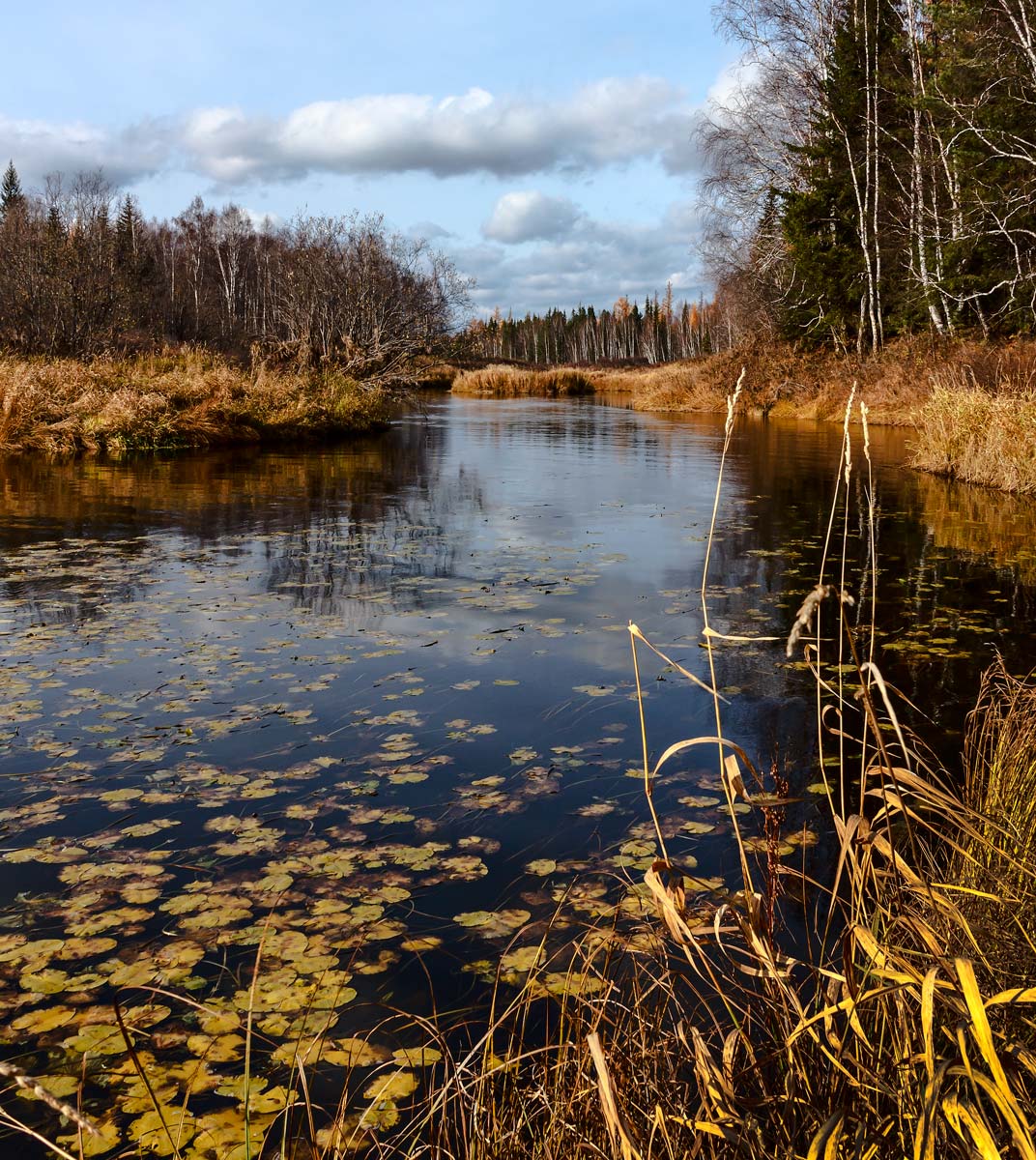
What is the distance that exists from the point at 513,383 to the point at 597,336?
7274 centimetres

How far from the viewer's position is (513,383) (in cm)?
5550

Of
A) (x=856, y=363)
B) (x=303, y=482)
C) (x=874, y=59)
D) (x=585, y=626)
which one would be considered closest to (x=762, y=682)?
(x=585, y=626)

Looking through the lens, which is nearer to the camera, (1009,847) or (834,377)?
(1009,847)

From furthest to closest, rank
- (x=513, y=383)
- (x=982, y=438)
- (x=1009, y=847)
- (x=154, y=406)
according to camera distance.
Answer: (x=513, y=383)
(x=154, y=406)
(x=982, y=438)
(x=1009, y=847)

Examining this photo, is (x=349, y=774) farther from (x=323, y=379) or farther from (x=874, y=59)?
(x=874, y=59)

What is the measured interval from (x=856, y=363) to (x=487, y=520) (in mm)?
21144

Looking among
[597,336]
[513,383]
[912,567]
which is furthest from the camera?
[597,336]

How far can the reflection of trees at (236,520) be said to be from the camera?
8758 millimetres

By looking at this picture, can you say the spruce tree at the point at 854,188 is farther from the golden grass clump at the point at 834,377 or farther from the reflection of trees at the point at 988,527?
the reflection of trees at the point at 988,527

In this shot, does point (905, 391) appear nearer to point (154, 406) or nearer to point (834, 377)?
point (834, 377)

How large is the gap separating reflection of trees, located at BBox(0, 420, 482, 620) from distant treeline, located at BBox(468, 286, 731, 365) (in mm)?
83213

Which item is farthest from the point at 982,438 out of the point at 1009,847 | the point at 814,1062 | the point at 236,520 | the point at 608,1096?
the point at 608,1096

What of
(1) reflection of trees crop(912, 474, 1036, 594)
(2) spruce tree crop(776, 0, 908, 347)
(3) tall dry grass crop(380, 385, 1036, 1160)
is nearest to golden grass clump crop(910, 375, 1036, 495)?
(1) reflection of trees crop(912, 474, 1036, 594)

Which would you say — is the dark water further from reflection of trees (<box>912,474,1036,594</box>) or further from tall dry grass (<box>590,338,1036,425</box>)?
tall dry grass (<box>590,338,1036,425</box>)
